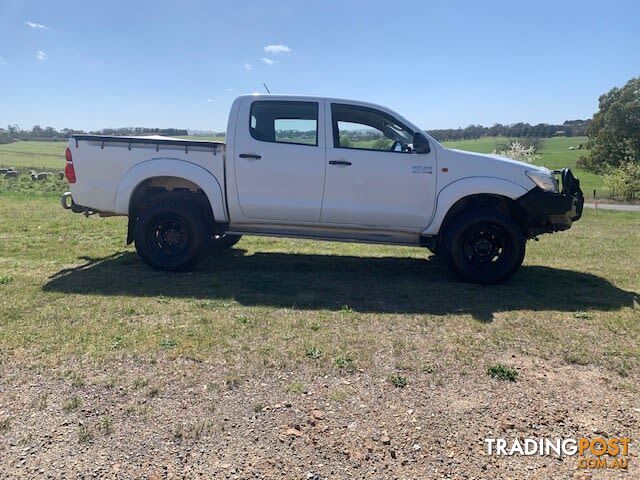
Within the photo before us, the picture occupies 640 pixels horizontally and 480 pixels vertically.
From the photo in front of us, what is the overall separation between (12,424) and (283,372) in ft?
5.24

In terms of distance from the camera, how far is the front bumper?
17.8ft

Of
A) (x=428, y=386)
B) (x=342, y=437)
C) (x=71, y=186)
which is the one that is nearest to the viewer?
(x=342, y=437)

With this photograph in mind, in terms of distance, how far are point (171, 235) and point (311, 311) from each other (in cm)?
233

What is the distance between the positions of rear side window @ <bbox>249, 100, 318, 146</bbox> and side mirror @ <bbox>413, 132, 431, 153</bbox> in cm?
117

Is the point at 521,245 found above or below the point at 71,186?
below

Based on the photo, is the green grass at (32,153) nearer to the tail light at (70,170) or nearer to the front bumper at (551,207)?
the tail light at (70,170)

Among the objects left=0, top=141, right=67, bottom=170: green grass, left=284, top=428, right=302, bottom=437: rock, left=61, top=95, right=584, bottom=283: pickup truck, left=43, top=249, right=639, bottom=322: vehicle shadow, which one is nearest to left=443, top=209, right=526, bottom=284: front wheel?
left=61, top=95, right=584, bottom=283: pickup truck

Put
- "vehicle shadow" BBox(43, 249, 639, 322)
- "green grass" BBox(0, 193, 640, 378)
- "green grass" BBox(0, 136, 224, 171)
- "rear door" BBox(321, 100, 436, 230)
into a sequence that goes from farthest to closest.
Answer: "green grass" BBox(0, 136, 224, 171)
"rear door" BBox(321, 100, 436, 230)
"vehicle shadow" BBox(43, 249, 639, 322)
"green grass" BBox(0, 193, 640, 378)

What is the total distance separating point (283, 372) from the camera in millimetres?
3309

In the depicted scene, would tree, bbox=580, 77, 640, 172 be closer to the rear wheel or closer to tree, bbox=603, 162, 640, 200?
tree, bbox=603, 162, 640, 200

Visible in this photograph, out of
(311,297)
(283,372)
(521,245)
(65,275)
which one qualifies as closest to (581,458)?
(283,372)

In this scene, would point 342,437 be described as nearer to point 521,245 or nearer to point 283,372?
point 283,372

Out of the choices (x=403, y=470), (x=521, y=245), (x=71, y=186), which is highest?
(x=71, y=186)

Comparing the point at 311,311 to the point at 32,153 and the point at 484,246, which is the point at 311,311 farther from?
the point at 32,153
